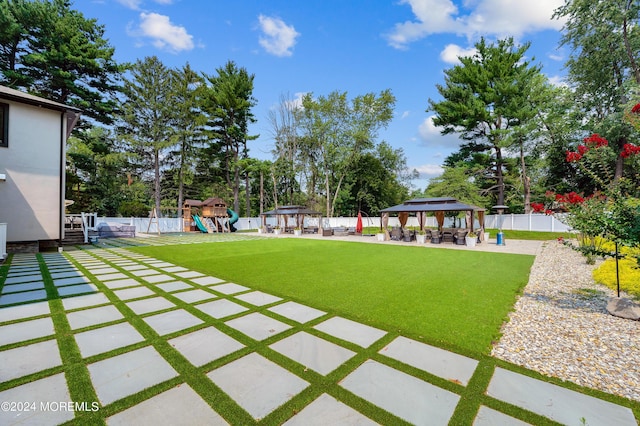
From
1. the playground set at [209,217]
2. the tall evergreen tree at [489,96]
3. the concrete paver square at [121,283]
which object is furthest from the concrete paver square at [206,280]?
the tall evergreen tree at [489,96]

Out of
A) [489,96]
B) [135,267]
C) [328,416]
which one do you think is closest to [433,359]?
[328,416]

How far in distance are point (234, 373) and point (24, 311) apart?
3234 mm

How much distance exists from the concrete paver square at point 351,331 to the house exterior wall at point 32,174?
35.3ft

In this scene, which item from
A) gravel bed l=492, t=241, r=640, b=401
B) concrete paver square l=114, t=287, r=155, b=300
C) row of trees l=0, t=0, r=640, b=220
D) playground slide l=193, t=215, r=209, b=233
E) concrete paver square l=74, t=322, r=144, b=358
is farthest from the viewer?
playground slide l=193, t=215, r=209, b=233

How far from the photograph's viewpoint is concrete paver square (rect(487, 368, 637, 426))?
1644 mm

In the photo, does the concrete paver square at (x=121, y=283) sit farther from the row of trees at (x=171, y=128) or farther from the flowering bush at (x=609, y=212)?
the row of trees at (x=171, y=128)

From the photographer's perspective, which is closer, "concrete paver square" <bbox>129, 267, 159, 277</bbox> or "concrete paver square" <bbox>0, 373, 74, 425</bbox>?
"concrete paver square" <bbox>0, 373, 74, 425</bbox>

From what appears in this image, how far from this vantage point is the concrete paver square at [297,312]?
3248 mm

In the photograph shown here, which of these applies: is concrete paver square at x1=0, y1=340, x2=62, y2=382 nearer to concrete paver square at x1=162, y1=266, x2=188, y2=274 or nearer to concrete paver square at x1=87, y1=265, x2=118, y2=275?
concrete paver square at x1=162, y1=266, x2=188, y2=274

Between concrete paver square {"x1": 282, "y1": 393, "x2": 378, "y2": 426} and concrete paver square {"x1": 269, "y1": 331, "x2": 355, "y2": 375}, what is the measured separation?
0.36 metres

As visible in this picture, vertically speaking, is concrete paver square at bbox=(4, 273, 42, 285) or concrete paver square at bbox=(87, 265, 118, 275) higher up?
concrete paver square at bbox=(4, 273, 42, 285)

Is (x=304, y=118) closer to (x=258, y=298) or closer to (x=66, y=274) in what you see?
(x=66, y=274)

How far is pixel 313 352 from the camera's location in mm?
2400

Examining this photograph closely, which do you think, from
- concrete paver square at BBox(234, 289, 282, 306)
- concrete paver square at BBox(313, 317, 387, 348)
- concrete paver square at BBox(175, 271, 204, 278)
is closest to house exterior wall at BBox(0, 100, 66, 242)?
concrete paver square at BBox(175, 271, 204, 278)
